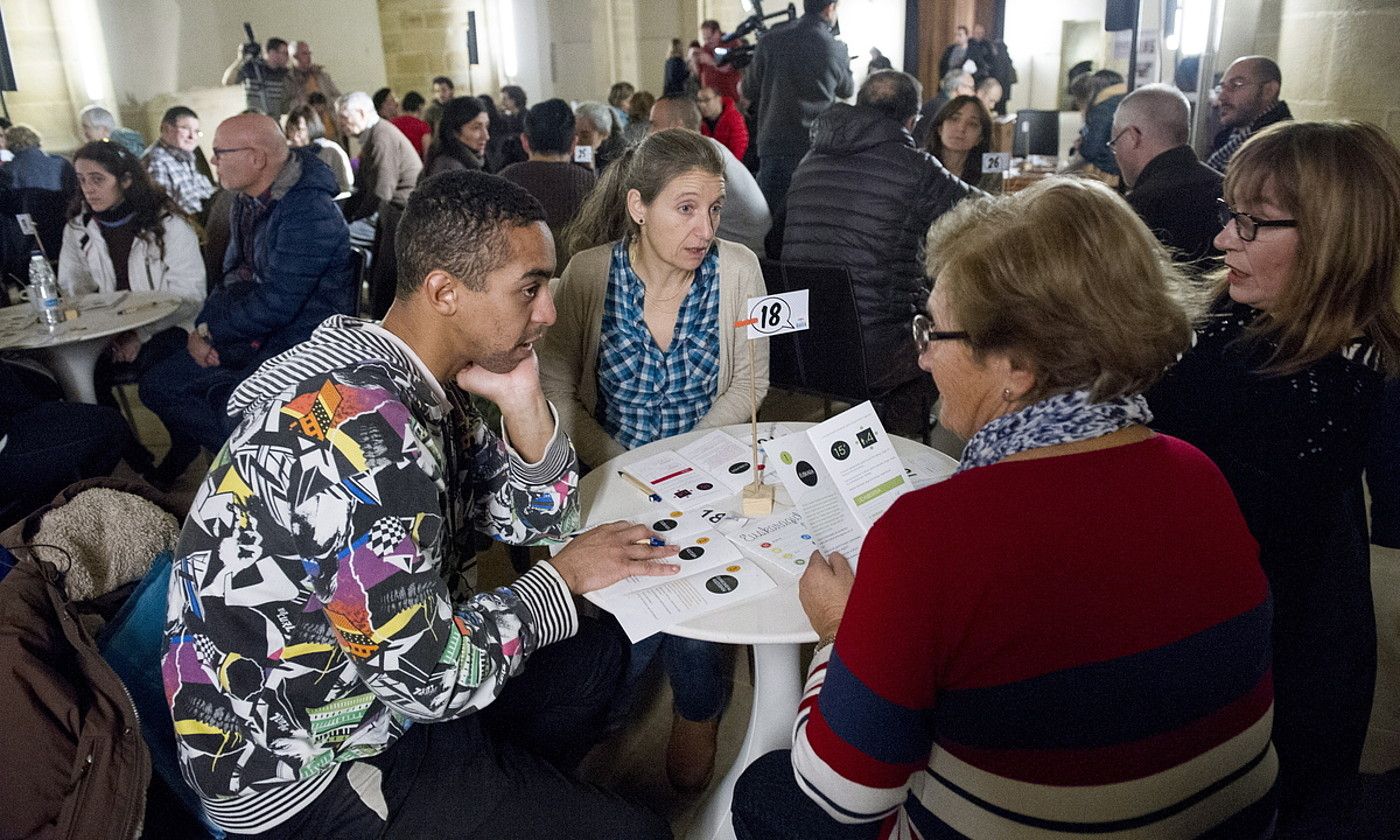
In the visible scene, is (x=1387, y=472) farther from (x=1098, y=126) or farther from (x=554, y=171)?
(x=1098, y=126)

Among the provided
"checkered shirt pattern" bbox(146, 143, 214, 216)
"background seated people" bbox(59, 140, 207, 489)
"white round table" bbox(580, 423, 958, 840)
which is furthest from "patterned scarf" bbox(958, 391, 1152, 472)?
"checkered shirt pattern" bbox(146, 143, 214, 216)

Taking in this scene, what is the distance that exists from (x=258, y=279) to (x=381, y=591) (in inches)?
107

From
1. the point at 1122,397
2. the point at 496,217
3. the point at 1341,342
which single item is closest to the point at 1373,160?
the point at 1341,342

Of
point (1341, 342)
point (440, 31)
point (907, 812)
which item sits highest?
point (440, 31)

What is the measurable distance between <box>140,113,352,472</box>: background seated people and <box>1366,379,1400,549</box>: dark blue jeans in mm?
3167

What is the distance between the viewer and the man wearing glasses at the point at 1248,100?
14.1 feet

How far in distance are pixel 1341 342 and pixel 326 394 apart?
1.61 meters

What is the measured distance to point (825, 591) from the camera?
55.0 inches

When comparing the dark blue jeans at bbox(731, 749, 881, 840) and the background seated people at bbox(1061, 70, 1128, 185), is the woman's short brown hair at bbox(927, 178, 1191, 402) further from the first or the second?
the background seated people at bbox(1061, 70, 1128, 185)

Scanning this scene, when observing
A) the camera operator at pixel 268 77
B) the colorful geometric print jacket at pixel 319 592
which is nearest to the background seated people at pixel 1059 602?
the colorful geometric print jacket at pixel 319 592

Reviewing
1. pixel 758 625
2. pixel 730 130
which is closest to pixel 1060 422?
pixel 758 625

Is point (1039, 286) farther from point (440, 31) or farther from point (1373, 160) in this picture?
point (440, 31)

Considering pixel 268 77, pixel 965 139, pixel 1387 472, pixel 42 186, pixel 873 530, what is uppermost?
pixel 268 77

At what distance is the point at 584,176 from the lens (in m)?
4.36
